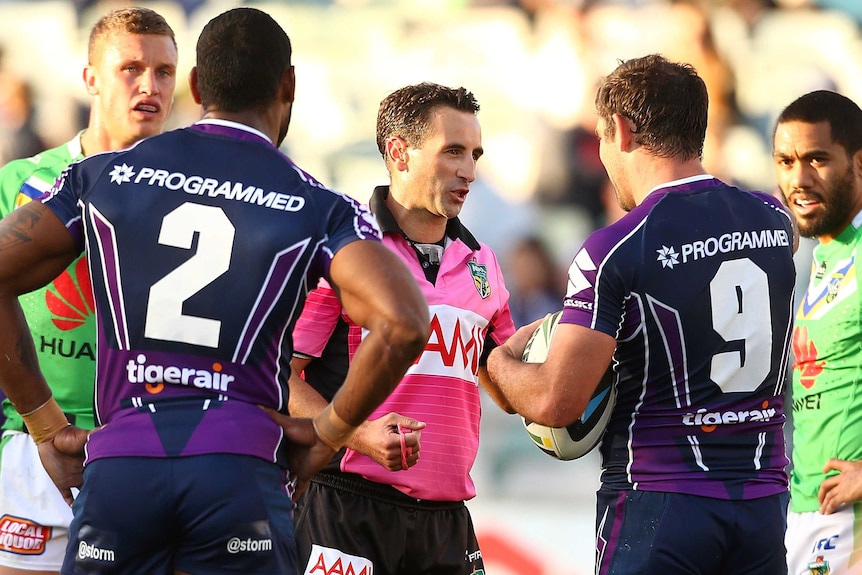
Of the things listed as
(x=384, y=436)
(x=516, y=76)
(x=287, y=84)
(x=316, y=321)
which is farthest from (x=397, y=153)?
(x=516, y=76)

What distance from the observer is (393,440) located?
385 cm

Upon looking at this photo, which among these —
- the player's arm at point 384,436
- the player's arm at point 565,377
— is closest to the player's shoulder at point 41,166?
the player's arm at point 384,436

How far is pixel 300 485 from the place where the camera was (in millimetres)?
3287

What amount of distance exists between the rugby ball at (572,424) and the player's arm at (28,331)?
1.51 meters

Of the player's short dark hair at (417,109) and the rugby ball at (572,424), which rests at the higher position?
the player's short dark hair at (417,109)

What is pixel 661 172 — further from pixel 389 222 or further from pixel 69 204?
pixel 69 204

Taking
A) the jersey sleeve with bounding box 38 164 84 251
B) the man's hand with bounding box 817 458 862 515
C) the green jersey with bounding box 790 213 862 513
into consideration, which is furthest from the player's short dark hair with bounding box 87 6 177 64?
the man's hand with bounding box 817 458 862 515

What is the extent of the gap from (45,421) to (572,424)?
65.3 inches

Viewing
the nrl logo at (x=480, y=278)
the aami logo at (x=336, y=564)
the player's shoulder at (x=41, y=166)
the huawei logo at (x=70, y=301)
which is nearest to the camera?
the aami logo at (x=336, y=564)

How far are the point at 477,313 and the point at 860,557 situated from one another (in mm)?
1766

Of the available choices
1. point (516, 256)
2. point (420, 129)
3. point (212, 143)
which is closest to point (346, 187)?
point (516, 256)

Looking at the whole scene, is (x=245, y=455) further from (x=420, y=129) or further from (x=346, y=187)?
(x=346, y=187)

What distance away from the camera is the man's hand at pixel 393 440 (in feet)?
12.5

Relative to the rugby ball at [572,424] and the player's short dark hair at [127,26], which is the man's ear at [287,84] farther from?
the player's short dark hair at [127,26]
